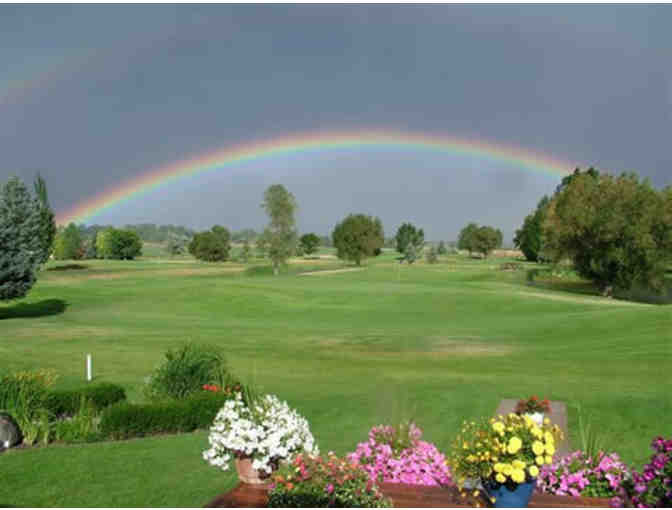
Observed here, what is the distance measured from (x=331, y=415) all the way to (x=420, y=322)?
27473 millimetres

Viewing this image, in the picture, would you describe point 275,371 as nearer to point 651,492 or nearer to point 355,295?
point 651,492

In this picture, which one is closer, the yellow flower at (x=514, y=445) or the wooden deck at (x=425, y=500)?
the yellow flower at (x=514, y=445)

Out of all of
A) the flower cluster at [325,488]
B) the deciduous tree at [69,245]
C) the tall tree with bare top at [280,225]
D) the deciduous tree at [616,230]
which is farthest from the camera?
the deciduous tree at [69,245]

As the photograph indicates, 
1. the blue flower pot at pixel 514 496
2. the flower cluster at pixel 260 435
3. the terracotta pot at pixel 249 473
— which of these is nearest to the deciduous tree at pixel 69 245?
the flower cluster at pixel 260 435

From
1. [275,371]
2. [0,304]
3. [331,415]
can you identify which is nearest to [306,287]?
[0,304]

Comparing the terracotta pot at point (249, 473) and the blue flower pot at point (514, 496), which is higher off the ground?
the blue flower pot at point (514, 496)

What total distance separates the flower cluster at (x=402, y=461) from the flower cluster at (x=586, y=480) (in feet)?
3.70

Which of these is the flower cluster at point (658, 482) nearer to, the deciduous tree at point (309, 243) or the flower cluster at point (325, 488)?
the flower cluster at point (325, 488)

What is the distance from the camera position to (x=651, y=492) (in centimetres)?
620

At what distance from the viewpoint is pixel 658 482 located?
615 cm

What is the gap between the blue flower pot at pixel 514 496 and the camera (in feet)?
18.9

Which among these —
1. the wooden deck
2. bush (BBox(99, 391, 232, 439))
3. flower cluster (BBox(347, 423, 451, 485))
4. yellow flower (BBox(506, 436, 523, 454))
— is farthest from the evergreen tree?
yellow flower (BBox(506, 436, 523, 454))

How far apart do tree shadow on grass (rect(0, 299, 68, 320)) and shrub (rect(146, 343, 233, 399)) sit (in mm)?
32534

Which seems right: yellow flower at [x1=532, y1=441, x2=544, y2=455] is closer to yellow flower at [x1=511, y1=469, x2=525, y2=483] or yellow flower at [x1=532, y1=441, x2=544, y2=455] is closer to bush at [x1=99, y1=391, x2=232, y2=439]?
yellow flower at [x1=511, y1=469, x2=525, y2=483]
